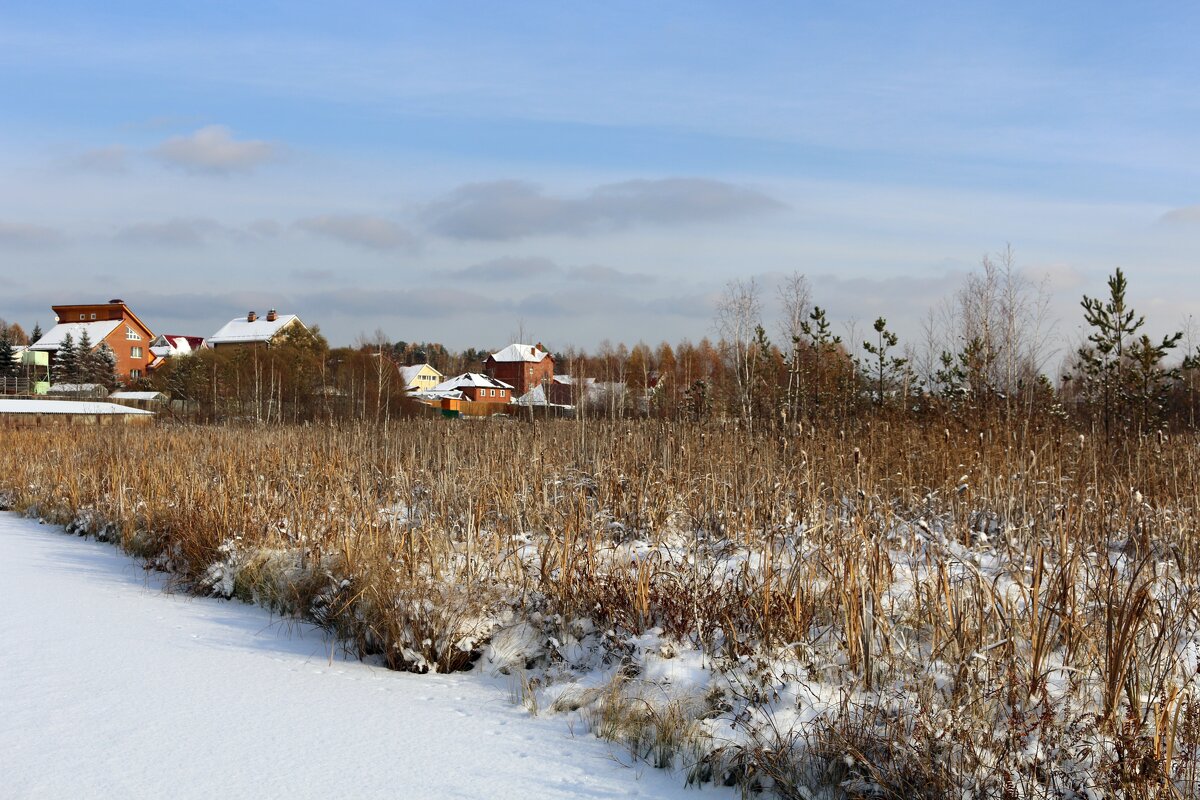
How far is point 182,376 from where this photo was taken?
28844mm

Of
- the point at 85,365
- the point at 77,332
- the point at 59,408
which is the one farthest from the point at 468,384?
the point at 59,408

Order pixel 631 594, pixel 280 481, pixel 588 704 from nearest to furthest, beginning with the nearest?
pixel 588 704 < pixel 631 594 < pixel 280 481

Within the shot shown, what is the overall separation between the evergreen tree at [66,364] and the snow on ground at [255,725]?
5241 cm

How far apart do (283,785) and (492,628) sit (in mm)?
1617

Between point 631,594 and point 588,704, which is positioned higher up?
point 631,594

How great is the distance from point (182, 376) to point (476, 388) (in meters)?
33.5

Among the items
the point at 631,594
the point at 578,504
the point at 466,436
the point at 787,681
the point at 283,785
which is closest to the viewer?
the point at 283,785

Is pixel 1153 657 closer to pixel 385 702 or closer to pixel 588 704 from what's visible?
pixel 588 704

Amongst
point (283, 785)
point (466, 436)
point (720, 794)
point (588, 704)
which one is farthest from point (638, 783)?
point (466, 436)

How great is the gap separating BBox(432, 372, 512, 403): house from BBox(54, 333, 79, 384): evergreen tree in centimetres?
2237

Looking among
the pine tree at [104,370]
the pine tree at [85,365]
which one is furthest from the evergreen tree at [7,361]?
the pine tree at [104,370]

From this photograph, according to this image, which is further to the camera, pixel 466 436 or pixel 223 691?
pixel 466 436

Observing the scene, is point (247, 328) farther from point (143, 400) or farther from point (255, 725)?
point (255, 725)

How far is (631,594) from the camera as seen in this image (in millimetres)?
4285
